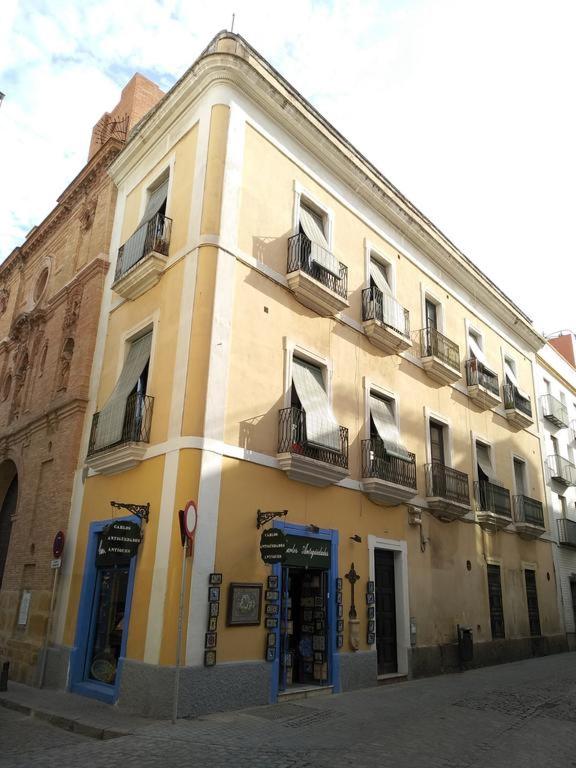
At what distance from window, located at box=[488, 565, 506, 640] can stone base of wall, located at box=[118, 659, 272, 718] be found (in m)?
9.06

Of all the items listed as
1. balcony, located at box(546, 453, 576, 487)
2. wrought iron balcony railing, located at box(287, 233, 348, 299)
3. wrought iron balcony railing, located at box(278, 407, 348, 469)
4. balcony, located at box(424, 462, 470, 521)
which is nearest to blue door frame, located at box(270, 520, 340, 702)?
wrought iron balcony railing, located at box(278, 407, 348, 469)

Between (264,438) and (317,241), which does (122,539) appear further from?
(317,241)

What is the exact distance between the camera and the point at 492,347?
20734mm

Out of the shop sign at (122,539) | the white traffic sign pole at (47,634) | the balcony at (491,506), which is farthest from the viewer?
the balcony at (491,506)

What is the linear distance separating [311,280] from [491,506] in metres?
9.05

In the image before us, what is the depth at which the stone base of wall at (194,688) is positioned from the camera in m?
8.80

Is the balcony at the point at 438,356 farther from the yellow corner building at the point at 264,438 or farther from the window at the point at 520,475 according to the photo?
the window at the point at 520,475

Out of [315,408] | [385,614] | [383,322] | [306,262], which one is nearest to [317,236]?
[306,262]

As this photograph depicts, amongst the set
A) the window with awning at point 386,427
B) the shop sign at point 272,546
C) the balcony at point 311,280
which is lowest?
the shop sign at point 272,546

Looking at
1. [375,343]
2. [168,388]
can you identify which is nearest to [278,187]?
[375,343]

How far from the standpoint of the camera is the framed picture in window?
9.66 meters

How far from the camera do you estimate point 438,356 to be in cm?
1641

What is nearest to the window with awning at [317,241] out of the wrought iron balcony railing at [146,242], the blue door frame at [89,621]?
the wrought iron balcony railing at [146,242]

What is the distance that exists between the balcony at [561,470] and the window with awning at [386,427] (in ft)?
35.3
